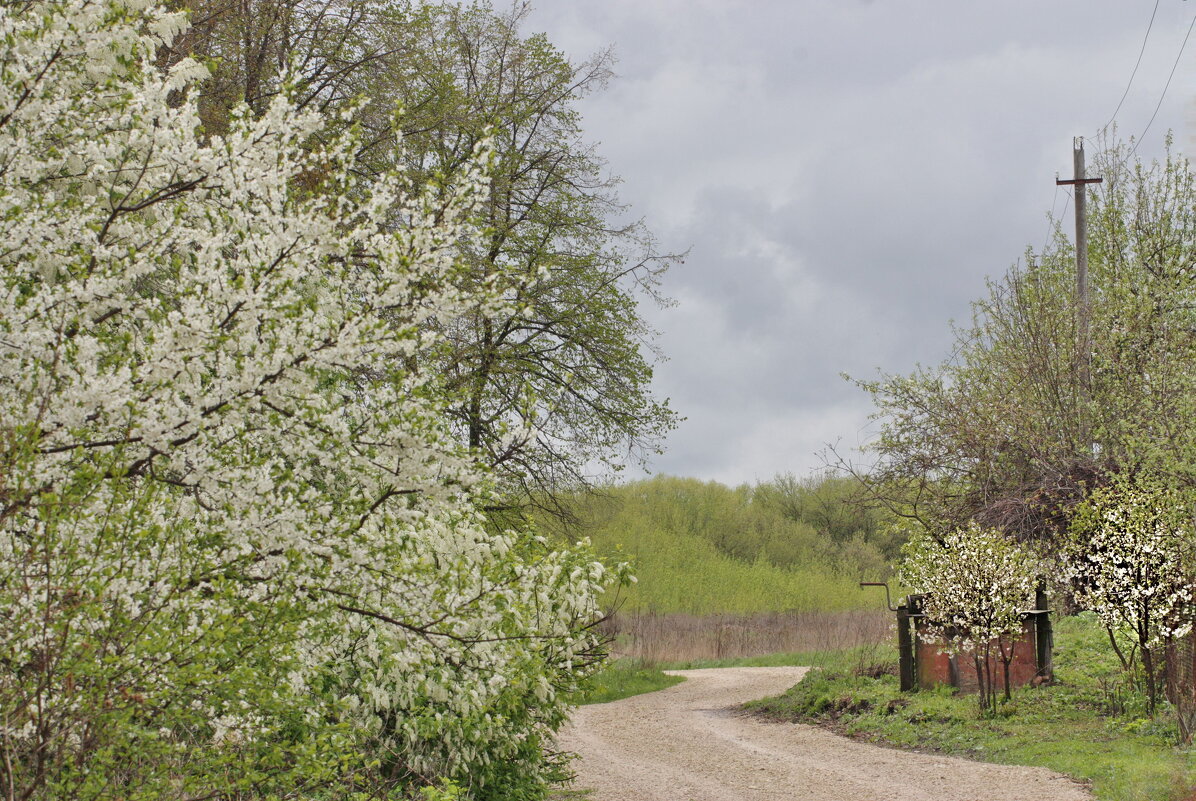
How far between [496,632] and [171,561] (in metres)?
2.47

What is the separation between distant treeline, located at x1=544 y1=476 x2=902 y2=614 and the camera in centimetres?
3144

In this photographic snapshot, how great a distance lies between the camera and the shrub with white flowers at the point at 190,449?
3.88m

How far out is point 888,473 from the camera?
54.8ft

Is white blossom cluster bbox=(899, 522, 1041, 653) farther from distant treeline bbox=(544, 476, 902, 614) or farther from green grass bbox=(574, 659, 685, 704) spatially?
distant treeline bbox=(544, 476, 902, 614)

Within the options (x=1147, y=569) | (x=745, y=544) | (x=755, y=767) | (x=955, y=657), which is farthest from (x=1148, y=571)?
(x=745, y=544)

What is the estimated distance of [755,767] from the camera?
33.3 ft

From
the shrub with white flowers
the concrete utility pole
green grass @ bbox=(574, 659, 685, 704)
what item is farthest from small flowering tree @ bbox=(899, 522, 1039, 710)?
the shrub with white flowers

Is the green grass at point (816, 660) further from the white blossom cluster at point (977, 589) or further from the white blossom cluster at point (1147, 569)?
the white blossom cluster at point (1147, 569)

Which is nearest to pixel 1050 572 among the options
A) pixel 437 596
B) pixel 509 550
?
pixel 509 550

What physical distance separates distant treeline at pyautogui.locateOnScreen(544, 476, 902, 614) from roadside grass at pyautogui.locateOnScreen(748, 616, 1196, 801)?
546 inches

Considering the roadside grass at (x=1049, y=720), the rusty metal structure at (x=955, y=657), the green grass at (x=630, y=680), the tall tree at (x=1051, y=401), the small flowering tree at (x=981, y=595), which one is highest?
the tall tree at (x=1051, y=401)

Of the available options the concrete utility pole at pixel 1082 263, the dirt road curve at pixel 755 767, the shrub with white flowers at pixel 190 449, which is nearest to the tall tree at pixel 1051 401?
the concrete utility pole at pixel 1082 263

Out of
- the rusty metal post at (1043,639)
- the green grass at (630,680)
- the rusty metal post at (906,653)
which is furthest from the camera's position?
the green grass at (630,680)

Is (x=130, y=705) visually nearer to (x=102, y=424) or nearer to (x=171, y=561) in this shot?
(x=171, y=561)
